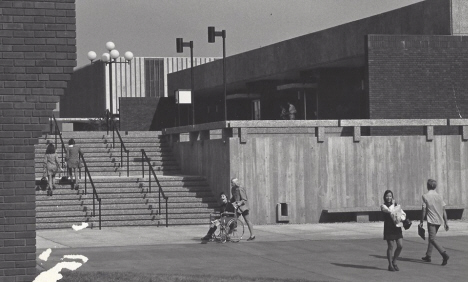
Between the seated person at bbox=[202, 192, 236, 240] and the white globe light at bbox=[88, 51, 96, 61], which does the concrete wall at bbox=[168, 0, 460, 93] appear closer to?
the white globe light at bbox=[88, 51, 96, 61]

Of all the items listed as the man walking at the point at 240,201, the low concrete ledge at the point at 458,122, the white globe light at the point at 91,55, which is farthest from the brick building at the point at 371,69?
the man walking at the point at 240,201

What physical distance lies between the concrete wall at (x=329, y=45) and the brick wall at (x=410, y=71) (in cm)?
97

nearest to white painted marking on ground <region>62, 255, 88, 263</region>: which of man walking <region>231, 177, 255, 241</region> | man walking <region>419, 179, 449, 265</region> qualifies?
man walking <region>231, 177, 255, 241</region>

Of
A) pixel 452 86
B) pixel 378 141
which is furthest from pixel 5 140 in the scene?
pixel 452 86

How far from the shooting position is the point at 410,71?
32.2m

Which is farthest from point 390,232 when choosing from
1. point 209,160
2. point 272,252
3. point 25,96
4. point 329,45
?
point 329,45

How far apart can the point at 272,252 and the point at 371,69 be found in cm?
1318

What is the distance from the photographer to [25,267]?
10.7 m

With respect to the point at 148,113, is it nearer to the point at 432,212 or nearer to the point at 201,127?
the point at 201,127

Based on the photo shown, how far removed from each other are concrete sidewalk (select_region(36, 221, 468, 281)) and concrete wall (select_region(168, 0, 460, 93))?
379 inches

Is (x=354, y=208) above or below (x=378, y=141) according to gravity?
below

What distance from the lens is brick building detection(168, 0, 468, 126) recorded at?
106 feet

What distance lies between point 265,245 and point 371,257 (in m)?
3.29

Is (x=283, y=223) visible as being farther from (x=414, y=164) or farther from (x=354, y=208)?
(x=414, y=164)
